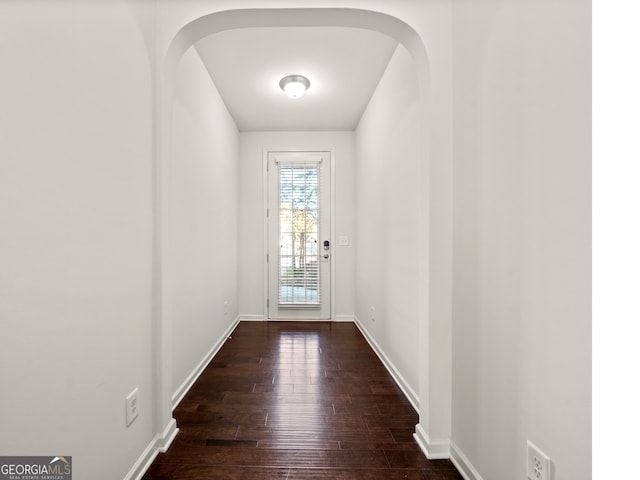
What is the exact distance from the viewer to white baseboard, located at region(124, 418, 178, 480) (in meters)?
1.48

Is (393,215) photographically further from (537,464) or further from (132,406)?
(132,406)

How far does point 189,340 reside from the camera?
2.56 metres

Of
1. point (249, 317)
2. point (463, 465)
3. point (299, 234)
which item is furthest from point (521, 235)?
point (249, 317)

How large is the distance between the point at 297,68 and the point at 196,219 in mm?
1598

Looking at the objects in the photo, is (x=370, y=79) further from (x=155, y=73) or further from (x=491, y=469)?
(x=491, y=469)

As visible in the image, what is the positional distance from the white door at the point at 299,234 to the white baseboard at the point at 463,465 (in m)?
3.12

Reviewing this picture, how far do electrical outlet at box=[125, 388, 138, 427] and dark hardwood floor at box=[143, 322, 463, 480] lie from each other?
1.03 feet

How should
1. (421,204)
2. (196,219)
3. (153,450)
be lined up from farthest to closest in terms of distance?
(196,219) → (421,204) → (153,450)

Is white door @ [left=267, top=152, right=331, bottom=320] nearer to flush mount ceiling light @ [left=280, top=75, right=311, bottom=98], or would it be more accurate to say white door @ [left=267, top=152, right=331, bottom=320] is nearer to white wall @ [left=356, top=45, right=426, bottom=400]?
white wall @ [left=356, top=45, right=426, bottom=400]

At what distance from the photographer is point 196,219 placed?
2748 millimetres

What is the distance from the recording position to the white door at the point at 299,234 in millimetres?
4684

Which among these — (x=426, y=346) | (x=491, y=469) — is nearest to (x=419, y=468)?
(x=491, y=469)

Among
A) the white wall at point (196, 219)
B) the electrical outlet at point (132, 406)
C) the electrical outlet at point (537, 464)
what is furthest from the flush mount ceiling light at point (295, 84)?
the electrical outlet at point (537, 464)
